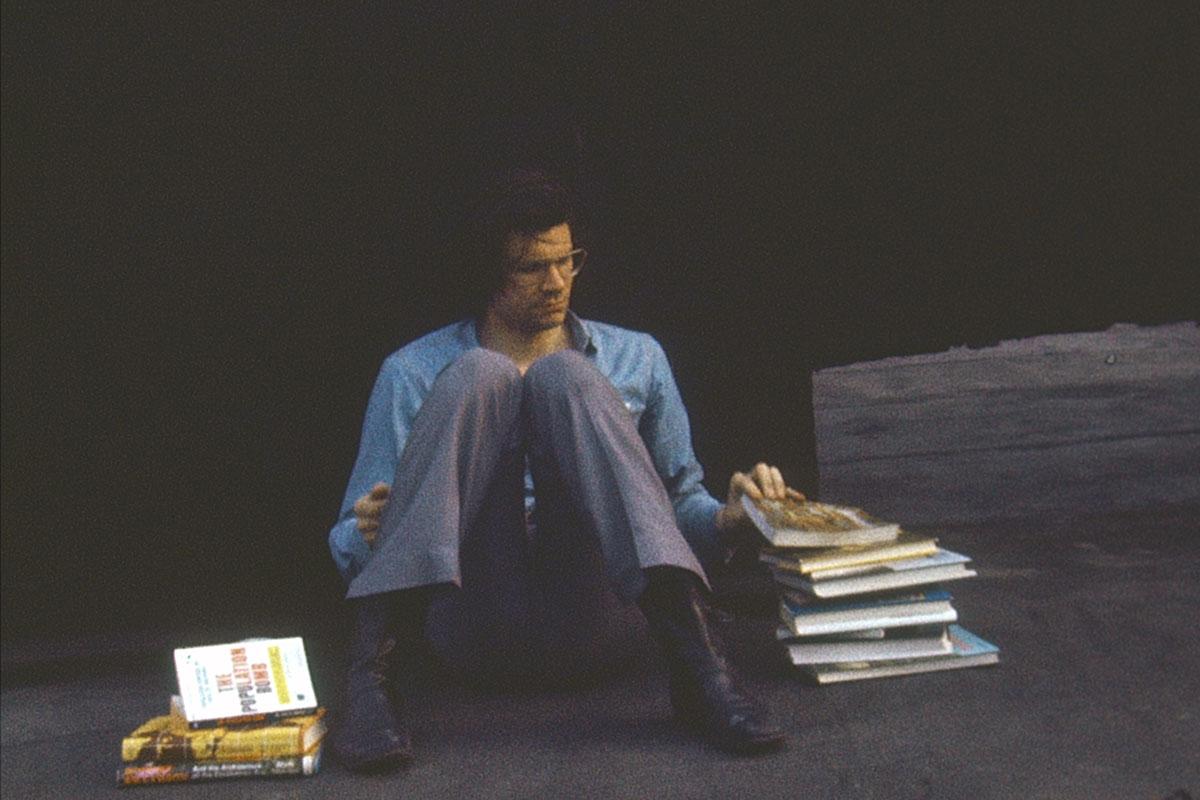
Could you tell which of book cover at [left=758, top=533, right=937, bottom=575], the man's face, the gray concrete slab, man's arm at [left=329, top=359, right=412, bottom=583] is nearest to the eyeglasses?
the man's face

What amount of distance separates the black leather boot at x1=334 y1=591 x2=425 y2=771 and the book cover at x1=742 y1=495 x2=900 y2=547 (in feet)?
1.84

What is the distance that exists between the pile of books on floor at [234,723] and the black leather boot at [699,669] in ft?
1.79

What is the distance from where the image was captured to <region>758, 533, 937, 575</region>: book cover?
2211 mm

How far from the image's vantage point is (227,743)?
2.01 meters

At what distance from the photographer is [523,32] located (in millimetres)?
2982

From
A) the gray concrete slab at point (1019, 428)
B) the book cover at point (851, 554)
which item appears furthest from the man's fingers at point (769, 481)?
the gray concrete slab at point (1019, 428)

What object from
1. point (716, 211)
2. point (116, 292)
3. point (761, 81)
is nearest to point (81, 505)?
point (116, 292)

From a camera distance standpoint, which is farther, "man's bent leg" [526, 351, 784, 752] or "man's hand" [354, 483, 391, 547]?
"man's hand" [354, 483, 391, 547]

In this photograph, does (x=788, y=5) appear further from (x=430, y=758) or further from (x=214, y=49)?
(x=430, y=758)

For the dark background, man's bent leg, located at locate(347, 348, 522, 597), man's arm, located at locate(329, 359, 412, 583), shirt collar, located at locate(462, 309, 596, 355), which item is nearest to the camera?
man's bent leg, located at locate(347, 348, 522, 597)

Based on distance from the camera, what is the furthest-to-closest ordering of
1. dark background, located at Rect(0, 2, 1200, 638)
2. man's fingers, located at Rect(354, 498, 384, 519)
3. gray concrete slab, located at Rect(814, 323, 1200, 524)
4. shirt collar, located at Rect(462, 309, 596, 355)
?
gray concrete slab, located at Rect(814, 323, 1200, 524), dark background, located at Rect(0, 2, 1200, 638), shirt collar, located at Rect(462, 309, 596, 355), man's fingers, located at Rect(354, 498, 384, 519)

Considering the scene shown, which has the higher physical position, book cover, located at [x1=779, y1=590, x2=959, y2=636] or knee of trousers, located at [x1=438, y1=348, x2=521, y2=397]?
knee of trousers, located at [x1=438, y1=348, x2=521, y2=397]

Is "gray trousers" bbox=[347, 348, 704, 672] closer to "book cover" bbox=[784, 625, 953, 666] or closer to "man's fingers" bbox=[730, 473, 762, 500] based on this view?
"man's fingers" bbox=[730, 473, 762, 500]

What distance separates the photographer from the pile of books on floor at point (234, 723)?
79.0 inches
